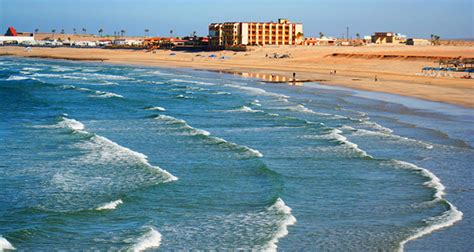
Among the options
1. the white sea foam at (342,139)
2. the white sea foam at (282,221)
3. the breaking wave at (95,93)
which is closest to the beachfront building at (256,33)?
the breaking wave at (95,93)

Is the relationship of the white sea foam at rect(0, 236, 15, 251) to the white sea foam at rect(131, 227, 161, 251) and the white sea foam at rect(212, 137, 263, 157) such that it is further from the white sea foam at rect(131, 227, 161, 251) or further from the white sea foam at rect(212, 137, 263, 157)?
the white sea foam at rect(212, 137, 263, 157)

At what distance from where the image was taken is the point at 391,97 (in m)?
41.7

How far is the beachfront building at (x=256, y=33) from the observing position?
5354 inches

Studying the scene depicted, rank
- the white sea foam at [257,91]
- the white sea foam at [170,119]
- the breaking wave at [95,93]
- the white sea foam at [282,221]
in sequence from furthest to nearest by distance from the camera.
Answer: the white sea foam at [257,91] < the breaking wave at [95,93] < the white sea foam at [170,119] < the white sea foam at [282,221]

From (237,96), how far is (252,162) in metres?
22.7

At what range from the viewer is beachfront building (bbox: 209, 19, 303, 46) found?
446ft

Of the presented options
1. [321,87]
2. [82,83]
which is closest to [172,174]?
[321,87]

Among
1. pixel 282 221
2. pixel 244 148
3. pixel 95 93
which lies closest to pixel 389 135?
pixel 244 148

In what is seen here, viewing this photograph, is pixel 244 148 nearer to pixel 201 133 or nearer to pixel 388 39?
pixel 201 133

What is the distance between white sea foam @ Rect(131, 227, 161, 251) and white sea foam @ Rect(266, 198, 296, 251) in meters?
2.06

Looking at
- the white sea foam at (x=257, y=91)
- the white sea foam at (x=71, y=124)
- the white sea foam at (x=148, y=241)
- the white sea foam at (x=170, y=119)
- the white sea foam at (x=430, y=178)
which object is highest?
→ the white sea foam at (x=148, y=241)

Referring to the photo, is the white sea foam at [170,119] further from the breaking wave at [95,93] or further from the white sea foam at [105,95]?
the breaking wave at [95,93]

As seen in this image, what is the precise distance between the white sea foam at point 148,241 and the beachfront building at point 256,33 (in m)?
123

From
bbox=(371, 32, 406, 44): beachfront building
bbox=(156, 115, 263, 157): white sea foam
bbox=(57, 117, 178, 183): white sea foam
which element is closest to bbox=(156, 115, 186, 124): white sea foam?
bbox=(156, 115, 263, 157): white sea foam
